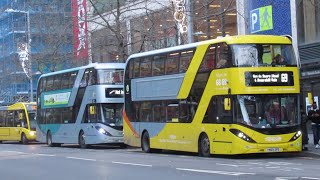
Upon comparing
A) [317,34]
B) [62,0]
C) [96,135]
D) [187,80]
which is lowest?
[96,135]

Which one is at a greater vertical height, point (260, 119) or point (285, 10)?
point (285, 10)

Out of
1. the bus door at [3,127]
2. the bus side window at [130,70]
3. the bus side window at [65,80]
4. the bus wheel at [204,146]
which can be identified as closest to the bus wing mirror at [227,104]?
the bus wheel at [204,146]

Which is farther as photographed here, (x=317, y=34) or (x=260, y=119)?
(x=317, y=34)

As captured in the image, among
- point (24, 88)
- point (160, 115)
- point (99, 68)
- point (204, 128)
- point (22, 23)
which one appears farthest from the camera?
point (24, 88)

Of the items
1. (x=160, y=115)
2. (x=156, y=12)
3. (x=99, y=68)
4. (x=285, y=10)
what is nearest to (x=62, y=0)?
(x=156, y=12)

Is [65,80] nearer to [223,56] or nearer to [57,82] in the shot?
[57,82]

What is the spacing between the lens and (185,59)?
74.9 feet

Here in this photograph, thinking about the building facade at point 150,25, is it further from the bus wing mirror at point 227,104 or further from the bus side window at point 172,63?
the bus wing mirror at point 227,104

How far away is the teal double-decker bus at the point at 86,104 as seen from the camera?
101 feet

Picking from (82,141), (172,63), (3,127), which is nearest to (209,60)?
(172,63)

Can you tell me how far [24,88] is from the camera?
253 ft

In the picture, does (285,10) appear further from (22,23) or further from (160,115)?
(22,23)

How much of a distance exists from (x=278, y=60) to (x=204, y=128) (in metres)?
3.53

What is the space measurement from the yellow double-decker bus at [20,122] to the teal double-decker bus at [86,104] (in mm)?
7293
